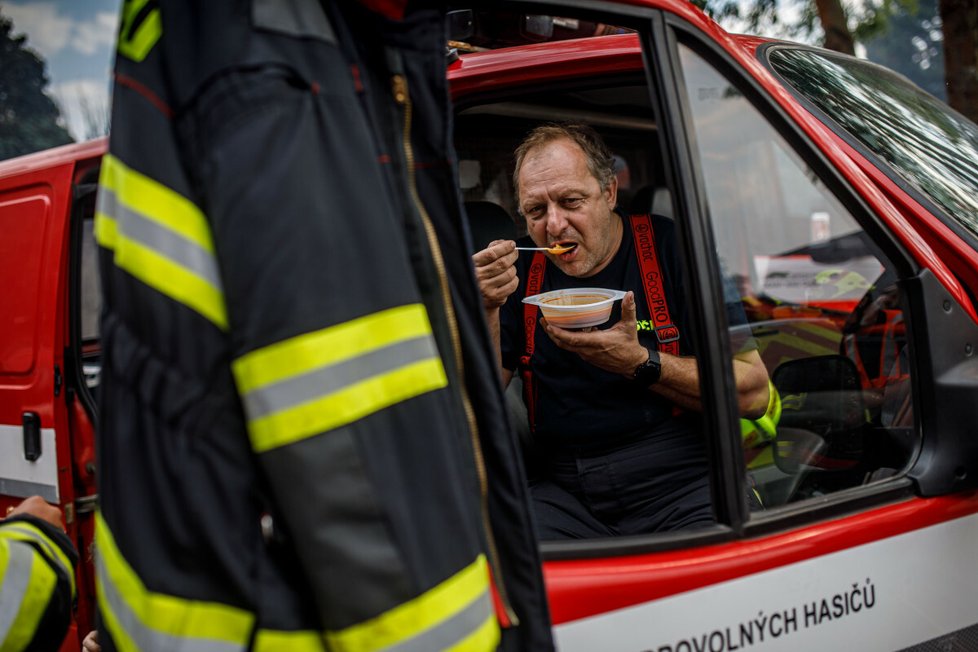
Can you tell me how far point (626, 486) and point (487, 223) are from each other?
0.98m

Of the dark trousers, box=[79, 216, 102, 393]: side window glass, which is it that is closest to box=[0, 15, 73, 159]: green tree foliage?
box=[79, 216, 102, 393]: side window glass

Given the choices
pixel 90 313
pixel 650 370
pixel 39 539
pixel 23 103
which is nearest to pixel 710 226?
pixel 650 370

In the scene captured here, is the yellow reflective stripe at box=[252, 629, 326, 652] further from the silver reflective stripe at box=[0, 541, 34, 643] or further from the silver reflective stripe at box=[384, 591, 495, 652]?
the silver reflective stripe at box=[0, 541, 34, 643]

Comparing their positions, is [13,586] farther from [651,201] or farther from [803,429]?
[651,201]

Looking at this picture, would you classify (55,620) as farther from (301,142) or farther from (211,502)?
(301,142)

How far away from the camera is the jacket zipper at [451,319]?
95 centimetres

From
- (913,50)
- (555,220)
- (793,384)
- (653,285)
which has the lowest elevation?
(793,384)

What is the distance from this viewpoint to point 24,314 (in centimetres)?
239

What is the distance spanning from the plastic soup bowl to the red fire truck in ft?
1.09

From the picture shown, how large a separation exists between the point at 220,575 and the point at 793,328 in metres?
2.30

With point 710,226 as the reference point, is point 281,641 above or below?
below

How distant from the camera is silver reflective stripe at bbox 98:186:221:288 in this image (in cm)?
82

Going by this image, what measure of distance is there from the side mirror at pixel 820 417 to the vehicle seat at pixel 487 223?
100cm

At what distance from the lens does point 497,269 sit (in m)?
2.01
